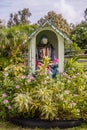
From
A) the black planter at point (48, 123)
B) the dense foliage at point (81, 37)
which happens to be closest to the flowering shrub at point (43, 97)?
the black planter at point (48, 123)

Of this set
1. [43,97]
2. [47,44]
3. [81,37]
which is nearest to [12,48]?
[47,44]

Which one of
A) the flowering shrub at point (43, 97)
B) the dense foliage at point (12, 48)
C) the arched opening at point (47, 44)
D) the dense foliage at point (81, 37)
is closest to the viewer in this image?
the flowering shrub at point (43, 97)

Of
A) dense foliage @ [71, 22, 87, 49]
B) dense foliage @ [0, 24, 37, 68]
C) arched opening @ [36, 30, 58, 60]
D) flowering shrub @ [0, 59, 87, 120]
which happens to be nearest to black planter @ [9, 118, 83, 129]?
flowering shrub @ [0, 59, 87, 120]

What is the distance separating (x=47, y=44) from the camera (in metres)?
10.5

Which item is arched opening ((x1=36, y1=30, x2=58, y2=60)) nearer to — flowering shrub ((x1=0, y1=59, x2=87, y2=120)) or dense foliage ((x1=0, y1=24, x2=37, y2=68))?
dense foliage ((x1=0, y1=24, x2=37, y2=68))

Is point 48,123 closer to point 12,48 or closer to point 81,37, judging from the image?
point 12,48

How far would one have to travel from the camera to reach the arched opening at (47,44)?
10.4 meters

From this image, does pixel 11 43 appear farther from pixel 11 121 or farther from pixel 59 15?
pixel 59 15

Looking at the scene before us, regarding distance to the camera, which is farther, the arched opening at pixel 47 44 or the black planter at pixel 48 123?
A: the arched opening at pixel 47 44

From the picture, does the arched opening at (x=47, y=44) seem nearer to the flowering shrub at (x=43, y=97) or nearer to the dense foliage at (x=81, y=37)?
the flowering shrub at (x=43, y=97)

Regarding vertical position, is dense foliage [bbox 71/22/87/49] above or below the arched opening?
above

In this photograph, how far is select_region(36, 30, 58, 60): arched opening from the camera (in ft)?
34.2

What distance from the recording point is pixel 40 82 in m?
6.70

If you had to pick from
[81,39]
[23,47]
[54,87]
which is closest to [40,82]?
[54,87]
